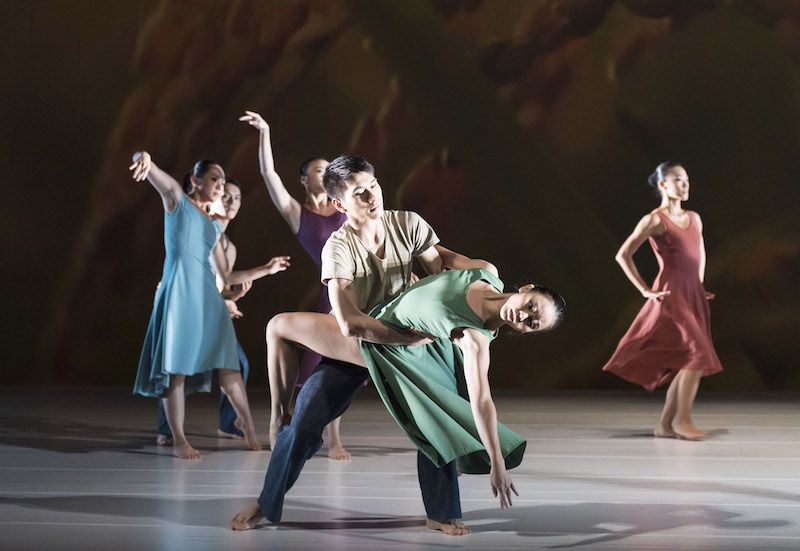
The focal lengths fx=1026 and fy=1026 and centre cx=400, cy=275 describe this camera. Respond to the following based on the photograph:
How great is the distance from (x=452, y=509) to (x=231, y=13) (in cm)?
556

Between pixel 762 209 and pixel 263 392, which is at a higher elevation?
pixel 762 209

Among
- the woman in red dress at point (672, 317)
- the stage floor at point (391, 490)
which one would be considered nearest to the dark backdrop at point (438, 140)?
the stage floor at point (391, 490)

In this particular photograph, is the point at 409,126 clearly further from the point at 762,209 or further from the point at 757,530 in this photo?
the point at 757,530

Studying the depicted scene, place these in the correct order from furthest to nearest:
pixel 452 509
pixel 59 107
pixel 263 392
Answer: pixel 59 107
pixel 263 392
pixel 452 509

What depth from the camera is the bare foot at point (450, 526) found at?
2670mm

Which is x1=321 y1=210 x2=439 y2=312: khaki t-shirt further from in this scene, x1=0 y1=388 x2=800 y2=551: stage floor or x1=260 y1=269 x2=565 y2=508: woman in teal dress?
x1=0 y1=388 x2=800 y2=551: stage floor

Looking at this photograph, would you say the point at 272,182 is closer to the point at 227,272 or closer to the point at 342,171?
the point at 227,272

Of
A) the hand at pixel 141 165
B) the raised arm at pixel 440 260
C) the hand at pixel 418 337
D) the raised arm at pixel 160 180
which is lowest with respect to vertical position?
the hand at pixel 418 337

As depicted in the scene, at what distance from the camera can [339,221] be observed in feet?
13.8

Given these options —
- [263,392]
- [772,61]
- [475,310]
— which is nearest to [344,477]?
[475,310]

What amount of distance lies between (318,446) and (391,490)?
76 cm

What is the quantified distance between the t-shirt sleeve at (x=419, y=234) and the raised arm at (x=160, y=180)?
138cm

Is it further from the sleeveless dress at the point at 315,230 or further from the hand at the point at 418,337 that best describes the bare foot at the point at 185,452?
the hand at the point at 418,337

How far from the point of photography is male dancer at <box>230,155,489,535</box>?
2.62 m
